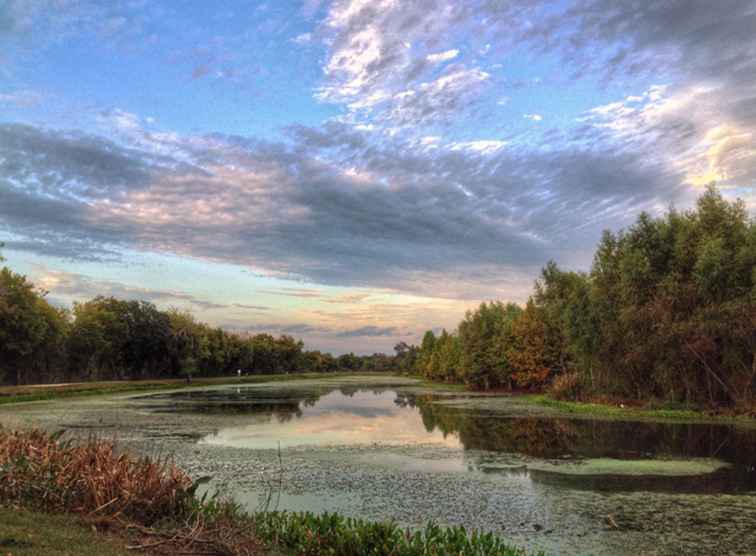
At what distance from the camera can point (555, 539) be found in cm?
1050

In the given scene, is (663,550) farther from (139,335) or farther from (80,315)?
(139,335)

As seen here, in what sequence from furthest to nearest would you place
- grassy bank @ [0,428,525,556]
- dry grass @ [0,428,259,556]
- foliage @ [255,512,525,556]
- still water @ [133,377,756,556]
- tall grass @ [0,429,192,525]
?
still water @ [133,377,756,556] → tall grass @ [0,429,192,525] → dry grass @ [0,428,259,556] → foliage @ [255,512,525,556] → grassy bank @ [0,428,525,556]

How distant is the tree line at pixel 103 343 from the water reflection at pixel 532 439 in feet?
75.7

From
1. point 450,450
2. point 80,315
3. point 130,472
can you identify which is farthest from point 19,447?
point 80,315

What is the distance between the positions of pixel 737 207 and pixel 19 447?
34866 millimetres

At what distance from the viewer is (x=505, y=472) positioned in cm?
1695

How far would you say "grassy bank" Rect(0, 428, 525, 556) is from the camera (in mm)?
8278

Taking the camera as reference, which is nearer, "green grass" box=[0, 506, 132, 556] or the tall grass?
"green grass" box=[0, 506, 132, 556]

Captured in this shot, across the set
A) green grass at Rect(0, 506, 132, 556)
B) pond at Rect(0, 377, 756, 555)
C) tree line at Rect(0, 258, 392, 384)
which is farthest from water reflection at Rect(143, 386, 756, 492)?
tree line at Rect(0, 258, 392, 384)

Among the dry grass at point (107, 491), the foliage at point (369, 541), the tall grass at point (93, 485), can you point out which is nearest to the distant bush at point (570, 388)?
the foliage at point (369, 541)

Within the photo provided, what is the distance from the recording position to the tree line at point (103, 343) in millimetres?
51344

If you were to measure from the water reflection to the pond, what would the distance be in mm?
71

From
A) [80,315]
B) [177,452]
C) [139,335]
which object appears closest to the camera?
[177,452]

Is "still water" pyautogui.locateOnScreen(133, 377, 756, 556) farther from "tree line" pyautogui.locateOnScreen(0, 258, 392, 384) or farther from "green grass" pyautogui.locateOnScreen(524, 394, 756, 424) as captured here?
"tree line" pyautogui.locateOnScreen(0, 258, 392, 384)
